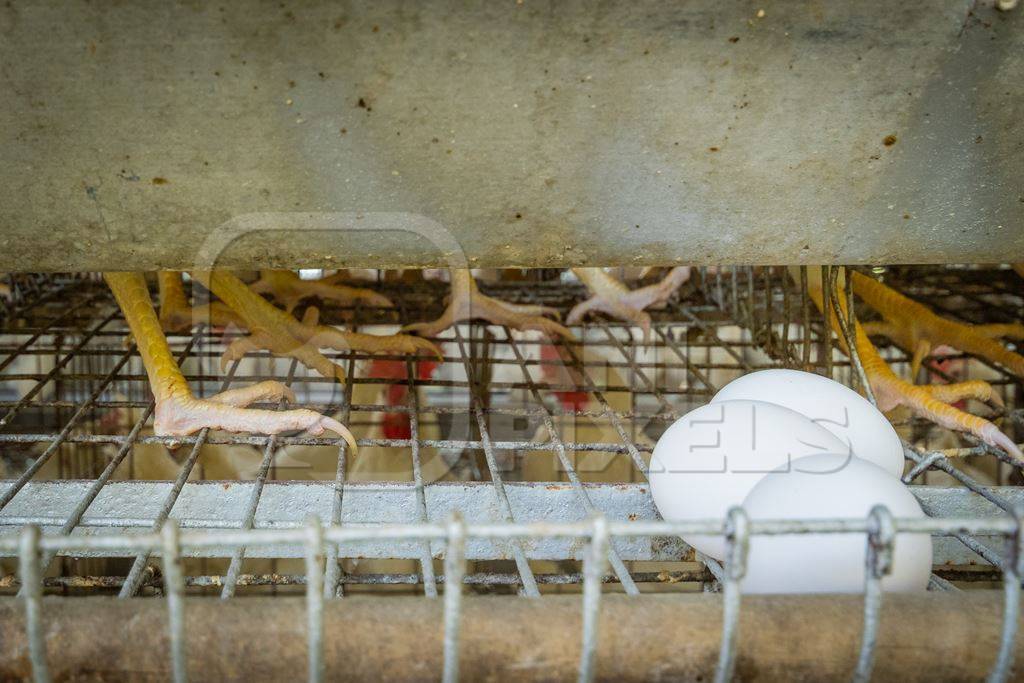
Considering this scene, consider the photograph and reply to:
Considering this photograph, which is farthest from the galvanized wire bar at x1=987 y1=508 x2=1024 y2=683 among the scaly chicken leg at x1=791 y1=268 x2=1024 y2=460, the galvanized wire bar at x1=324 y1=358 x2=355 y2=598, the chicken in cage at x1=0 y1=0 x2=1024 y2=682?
the scaly chicken leg at x1=791 y1=268 x2=1024 y2=460

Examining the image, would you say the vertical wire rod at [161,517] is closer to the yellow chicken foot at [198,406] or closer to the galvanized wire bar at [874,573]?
the yellow chicken foot at [198,406]

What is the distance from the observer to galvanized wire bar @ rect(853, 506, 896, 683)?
0.58 meters

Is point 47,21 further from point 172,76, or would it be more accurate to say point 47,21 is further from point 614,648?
point 614,648

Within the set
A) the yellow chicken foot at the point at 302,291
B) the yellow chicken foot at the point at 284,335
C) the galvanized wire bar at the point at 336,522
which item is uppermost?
the yellow chicken foot at the point at 302,291

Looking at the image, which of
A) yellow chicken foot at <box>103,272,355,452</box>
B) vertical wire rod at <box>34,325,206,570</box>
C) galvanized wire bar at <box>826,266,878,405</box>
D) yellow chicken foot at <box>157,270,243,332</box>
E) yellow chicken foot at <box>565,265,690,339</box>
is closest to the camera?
vertical wire rod at <box>34,325,206,570</box>

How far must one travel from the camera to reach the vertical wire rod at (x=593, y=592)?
0.56 m

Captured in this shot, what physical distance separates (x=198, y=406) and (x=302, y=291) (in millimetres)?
1034

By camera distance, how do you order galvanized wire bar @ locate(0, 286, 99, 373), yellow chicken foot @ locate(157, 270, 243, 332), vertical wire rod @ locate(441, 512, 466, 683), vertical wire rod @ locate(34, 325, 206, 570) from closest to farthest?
vertical wire rod @ locate(441, 512, 466, 683)
vertical wire rod @ locate(34, 325, 206, 570)
galvanized wire bar @ locate(0, 286, 99, 373)
yellow chicken foot @ locate(157, 270, 243, 332)

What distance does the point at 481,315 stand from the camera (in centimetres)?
218

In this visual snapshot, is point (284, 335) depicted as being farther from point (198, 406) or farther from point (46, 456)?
point (46, 456)

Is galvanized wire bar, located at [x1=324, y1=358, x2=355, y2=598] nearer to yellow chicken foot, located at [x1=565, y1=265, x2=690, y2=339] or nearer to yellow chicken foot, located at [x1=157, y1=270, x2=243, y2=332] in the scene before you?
yellow chicken foot, located at [x1=157, y1=270, x2=243, y2=332]

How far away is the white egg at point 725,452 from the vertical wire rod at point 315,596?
1.63ft

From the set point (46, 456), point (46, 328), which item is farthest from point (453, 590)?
point (46, 328)

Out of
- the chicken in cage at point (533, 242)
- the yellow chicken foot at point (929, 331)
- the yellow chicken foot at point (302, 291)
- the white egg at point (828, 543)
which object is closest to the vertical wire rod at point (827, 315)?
the chicken in cage at point (533, 242)
